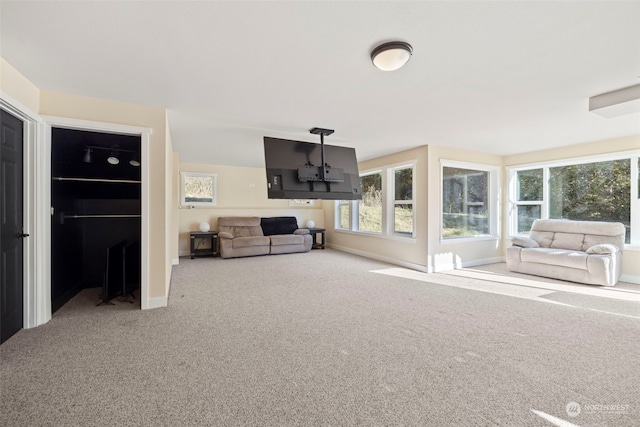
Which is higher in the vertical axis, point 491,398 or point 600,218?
point 600,218

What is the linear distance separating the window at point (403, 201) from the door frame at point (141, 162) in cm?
439

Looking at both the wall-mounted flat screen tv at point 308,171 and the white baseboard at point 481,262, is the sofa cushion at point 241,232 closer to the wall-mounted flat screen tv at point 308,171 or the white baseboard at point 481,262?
the wall-mounted flat screen tv at point 308,171

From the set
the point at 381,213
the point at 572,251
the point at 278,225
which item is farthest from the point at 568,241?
the point at 278,225

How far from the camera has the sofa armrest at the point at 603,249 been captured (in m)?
4.22

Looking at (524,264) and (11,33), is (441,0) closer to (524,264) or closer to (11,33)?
(11,33)

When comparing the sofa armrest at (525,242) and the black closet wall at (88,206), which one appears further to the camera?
the sofa armrest at (525,242)

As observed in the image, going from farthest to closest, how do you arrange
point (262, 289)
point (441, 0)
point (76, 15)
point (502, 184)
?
1. point (502, 184)
2. point (262, 289)
3. point (76, 15)
4. point (441, 0)

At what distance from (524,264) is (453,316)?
287cm

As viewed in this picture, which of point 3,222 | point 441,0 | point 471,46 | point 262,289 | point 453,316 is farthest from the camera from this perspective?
point 262,289

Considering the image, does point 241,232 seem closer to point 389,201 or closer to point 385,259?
point 385,259

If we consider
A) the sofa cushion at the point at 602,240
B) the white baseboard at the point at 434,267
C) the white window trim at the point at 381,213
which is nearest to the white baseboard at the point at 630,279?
the sofa cushion at the point at 602,240

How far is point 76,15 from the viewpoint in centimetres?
171

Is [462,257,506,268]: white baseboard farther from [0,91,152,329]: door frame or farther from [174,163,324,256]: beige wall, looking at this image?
[0,91,152,329]: door frame

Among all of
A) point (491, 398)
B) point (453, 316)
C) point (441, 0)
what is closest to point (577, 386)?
point (491, 398)
